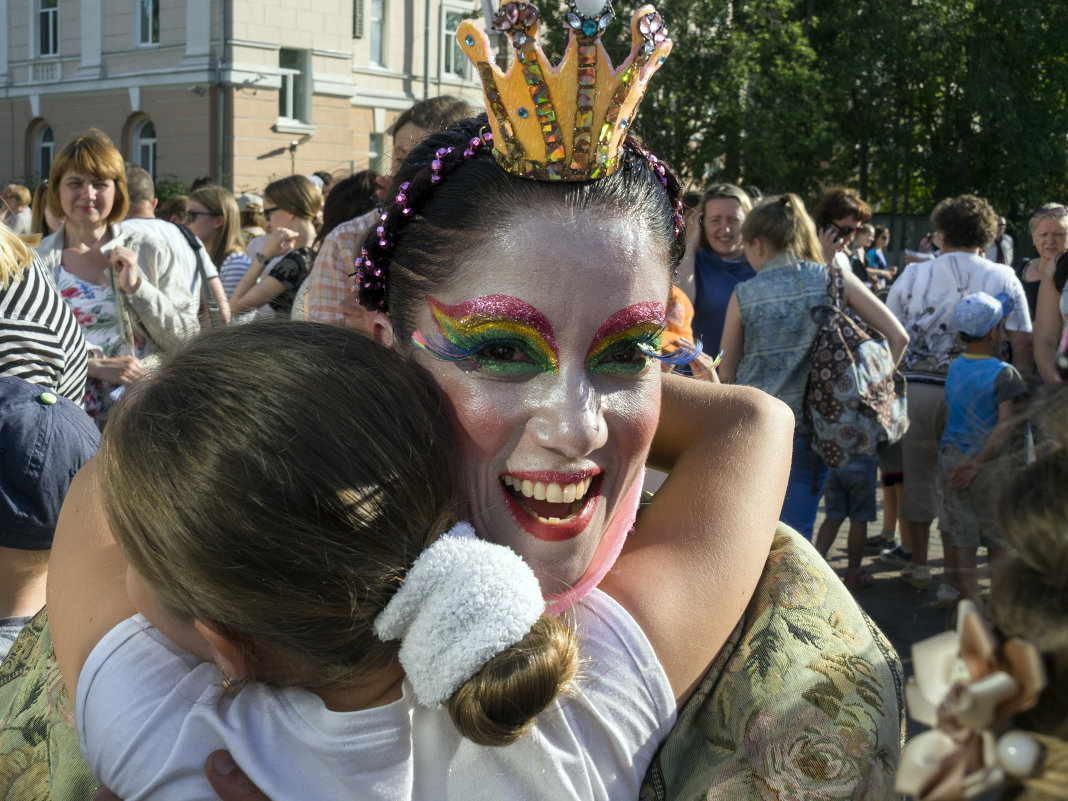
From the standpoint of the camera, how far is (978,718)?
0.72 meters

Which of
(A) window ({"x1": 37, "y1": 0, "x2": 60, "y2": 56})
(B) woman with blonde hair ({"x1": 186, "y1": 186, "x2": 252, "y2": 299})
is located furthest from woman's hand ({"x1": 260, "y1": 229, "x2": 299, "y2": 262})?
(A) window ({"x1": 37, "y1": 0, "x2": 60, "y2": 56})

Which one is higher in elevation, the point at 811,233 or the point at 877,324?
the point at 811,233

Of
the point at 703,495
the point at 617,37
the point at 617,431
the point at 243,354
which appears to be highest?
the point at 617,37

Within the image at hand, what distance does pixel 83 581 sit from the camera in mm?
1540

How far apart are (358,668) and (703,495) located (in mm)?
594

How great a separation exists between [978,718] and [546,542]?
0.81m

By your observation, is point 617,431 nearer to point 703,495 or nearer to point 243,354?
point 703,495

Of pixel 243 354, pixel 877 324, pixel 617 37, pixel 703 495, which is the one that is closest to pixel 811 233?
pixel 877 324

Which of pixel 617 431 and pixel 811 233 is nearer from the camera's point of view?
pixel 617 431

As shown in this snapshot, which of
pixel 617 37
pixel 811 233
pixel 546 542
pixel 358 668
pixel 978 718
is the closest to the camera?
pixel 978 718

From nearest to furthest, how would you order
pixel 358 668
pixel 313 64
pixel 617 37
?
pixel 358 668
pixel 617 37
pixel 313 64

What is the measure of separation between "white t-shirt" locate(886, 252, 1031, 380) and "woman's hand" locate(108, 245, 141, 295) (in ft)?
12.2

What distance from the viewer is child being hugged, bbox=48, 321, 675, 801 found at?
1.23 m

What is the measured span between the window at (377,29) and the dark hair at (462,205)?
24330mm
